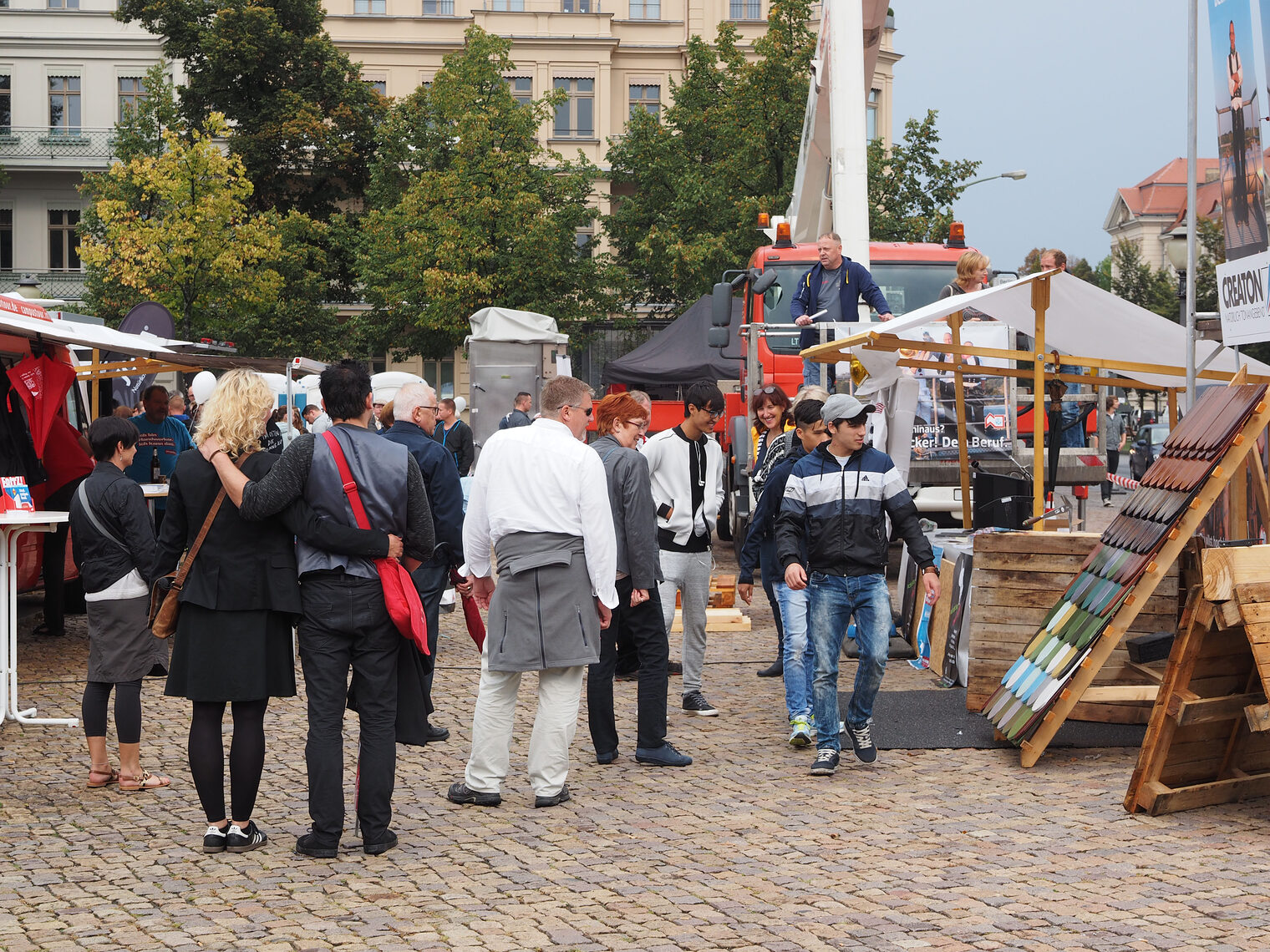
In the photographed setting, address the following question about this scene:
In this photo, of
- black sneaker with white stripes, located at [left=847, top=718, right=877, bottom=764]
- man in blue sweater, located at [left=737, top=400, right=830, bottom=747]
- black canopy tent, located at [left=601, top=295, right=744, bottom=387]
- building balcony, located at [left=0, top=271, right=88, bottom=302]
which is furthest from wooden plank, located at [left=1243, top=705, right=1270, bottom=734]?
building balcony, located at [left=0, top=271, right=88, bottom=302]

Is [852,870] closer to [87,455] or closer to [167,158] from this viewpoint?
[87,455]

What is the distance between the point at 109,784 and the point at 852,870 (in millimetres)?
3612

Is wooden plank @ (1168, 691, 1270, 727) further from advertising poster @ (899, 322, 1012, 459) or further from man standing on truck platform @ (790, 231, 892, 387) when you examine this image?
advertising poster @ (899, 322, 1012, 459)

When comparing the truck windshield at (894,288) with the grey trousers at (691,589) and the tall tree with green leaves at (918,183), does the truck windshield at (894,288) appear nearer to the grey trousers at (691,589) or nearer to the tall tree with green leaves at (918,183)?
the grey trousers at (691,589)

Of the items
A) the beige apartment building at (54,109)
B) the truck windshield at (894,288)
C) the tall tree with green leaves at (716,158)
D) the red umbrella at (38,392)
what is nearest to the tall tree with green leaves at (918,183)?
the tall tree with green leaves at (716,158)

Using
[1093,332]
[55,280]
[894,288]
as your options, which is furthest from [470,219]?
[1093,332]

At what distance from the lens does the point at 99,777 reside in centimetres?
683

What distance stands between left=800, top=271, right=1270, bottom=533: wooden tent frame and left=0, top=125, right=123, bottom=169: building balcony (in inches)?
1946

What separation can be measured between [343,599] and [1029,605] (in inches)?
163

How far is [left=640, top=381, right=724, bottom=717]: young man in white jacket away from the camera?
8.38 m

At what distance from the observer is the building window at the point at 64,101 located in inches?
2148

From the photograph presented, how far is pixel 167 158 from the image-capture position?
33.8 m

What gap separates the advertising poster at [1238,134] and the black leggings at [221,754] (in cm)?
540

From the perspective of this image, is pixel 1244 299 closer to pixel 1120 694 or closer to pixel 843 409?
pixel 1120 694
